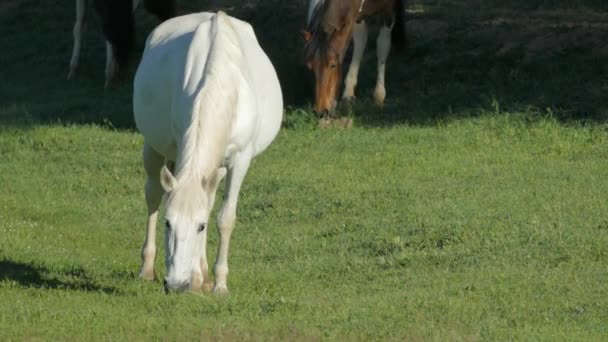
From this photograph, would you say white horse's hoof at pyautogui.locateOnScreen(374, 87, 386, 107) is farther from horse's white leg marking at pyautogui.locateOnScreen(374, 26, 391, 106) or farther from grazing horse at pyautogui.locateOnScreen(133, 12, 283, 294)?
grazing horse at pyautogui.locateOnScreen(133, 12, 283, 294)

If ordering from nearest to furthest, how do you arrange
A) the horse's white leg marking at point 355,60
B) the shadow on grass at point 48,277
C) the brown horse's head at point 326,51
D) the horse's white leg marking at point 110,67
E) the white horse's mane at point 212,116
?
the white horse's mane at point 212,116
the shadow on grass at point 48,277
the brown horse's head at point 326,51
the horse's white leg marking at point 355,60
the horse's white leg marking at point 110,67

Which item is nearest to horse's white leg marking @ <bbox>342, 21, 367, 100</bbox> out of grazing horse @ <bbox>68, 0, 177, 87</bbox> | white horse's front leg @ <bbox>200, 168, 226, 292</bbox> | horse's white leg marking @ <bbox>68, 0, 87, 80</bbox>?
grazing horse @ <bbox>68, 0, 177, 87</bbox>

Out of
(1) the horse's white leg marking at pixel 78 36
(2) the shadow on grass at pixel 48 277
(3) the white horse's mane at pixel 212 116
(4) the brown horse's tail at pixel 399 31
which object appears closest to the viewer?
(3) the white horse's mane at pixel 212 116

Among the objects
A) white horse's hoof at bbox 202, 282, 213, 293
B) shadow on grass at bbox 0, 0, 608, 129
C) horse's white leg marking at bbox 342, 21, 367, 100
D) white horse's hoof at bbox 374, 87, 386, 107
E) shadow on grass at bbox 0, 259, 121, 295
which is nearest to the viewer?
white horse's hoof at bbox 202, 282, 213, 293

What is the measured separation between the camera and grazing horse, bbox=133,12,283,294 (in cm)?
702

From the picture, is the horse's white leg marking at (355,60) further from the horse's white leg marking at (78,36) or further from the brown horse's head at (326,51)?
the horse's white leg marking at (78,36)

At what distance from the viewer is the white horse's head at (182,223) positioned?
22.9 ft

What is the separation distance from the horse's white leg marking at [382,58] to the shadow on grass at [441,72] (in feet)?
0.53

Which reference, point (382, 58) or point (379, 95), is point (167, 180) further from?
point (382, 58)

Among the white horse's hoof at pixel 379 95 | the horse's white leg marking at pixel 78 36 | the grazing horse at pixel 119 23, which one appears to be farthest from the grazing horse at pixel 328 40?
the horse's white leg marking at pixel 78 36

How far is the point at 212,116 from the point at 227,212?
0.83 m

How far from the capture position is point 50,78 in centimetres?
1945

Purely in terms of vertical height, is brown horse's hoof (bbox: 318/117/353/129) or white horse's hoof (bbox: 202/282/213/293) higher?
white horse's hoof (bbox: 202/282/213/293)

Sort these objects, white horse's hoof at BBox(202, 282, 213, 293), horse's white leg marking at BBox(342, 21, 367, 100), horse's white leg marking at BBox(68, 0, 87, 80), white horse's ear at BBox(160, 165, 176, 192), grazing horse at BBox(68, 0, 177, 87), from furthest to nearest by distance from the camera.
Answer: horse's white leg marking at BBox(68, 0, 87, 80) → grazing horse at BBox(68, 0, 177, 87) → horse's white leg marking at BBox(342, 21, 367, 100) → white horse's hoof at BBox(202, 282, 213, 293) → white horse's ear at BBox(160, 165, 176, 192)
